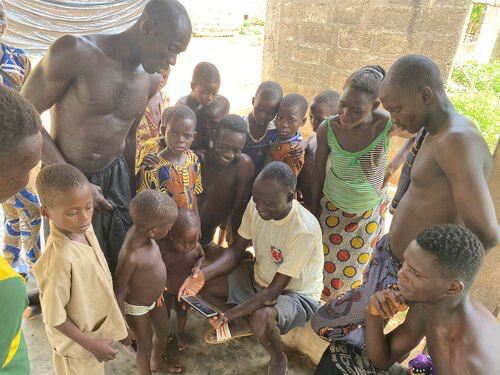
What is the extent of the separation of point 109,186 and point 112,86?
0.57 meters

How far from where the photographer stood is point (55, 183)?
1570mm

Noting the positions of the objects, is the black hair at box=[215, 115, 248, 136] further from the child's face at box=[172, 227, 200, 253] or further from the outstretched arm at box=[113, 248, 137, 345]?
the outstretched arm at box=[113, 248, 137, 345]

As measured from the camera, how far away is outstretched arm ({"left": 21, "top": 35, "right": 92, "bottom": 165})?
6.23 feet

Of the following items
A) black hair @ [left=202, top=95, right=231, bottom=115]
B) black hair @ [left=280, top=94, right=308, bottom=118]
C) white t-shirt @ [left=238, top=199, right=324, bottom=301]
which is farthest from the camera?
black hair @ [left=202, top=95, right=231, bottom=115]

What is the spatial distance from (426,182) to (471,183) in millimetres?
259

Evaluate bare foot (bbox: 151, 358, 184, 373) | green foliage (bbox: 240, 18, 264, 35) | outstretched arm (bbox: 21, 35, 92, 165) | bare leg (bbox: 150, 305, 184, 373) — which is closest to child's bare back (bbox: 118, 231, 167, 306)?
bare leg (bbox: 150, 305, 184, 373)

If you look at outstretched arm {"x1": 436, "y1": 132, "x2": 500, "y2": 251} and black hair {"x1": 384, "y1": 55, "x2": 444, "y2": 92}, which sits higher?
black hair {"x1": 384, "y1": 55, "x2": 444, "y2": 92}

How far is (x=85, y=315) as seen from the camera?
5.47ft

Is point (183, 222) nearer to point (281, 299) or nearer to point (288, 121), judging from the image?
point (281, 299)

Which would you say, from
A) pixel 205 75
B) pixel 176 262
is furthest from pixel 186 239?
pixel 205 75

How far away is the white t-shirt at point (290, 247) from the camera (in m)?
2.10

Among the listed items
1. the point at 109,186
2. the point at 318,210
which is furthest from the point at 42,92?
the point at 318,210

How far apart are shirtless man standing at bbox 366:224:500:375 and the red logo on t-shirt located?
716mm

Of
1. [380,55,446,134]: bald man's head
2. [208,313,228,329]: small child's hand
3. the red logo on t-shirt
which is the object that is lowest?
[208,313,228,329]: small child's hand
